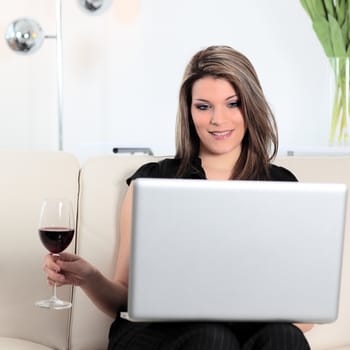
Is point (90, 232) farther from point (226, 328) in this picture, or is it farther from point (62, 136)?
point (62, 136)

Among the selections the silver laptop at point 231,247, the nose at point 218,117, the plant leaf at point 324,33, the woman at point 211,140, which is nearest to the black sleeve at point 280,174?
the woman at point 211,140

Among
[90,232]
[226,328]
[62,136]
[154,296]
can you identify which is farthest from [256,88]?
[62,136]

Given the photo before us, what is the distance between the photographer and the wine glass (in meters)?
1.74

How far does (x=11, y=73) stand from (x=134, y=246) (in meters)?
3.08

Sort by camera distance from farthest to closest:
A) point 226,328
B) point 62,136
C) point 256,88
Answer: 1. point 62,136
2. point 256,88
3. point 226,328

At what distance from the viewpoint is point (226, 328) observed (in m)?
1.62

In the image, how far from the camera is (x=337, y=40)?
136 inches

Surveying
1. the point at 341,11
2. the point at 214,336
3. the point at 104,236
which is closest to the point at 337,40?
the point at 341,11

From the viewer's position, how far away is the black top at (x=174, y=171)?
7.10 ft

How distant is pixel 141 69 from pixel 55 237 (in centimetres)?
272

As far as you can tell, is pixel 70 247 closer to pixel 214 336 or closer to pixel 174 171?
pixel 174 171

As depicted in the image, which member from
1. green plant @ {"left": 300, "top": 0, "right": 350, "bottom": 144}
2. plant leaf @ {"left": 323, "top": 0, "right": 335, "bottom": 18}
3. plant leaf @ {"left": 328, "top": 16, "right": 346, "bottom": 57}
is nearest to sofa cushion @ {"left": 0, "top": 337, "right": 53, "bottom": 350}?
green plant @ {"left": 300, "top": 0, "right": 350, "bottom": 144}

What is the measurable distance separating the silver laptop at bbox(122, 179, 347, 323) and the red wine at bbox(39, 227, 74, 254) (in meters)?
0.38

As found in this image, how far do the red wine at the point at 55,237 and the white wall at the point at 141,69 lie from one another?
2.62 meters
